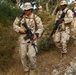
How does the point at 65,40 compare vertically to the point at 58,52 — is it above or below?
above

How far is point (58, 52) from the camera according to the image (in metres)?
9.51

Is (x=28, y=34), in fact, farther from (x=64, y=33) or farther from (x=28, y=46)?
(x=64, y=33)

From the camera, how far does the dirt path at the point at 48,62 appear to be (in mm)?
8102

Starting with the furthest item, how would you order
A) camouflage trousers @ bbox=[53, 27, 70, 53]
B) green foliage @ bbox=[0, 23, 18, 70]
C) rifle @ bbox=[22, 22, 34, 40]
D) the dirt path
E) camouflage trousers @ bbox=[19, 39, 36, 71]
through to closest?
camouflage trousers @ bbox=[53, 27, 70, 53]
green foliage @ bbox=[0, 23, 18, 70]
the dirt path
rifle @ bbox=[22, 22, 34, 40]
camouflage trousers @ bbox=[19, 39, 36, 71]

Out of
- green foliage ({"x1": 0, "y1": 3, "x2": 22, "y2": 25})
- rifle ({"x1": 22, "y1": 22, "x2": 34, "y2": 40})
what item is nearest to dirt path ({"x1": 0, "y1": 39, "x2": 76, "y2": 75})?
rifle ({"x1": 22, "y1": 22, "x2": 34, "y2": 40})

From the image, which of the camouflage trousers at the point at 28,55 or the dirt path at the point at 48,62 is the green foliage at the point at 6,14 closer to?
the dirt path at the point at 48,62

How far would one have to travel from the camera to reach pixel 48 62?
28.7 ft

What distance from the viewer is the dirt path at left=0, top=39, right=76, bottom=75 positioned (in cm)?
810

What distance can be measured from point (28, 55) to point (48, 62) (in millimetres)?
1798

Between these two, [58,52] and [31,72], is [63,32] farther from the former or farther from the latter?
[31,72]

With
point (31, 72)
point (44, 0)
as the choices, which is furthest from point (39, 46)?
point (44, 0)

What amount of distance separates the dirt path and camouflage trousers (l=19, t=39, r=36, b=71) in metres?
0.78

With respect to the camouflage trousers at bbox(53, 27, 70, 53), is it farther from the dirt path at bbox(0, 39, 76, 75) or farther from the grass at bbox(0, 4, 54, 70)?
the grass at bbox(0, 4, 54, 70)

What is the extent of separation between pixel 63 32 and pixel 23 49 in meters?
1.90
